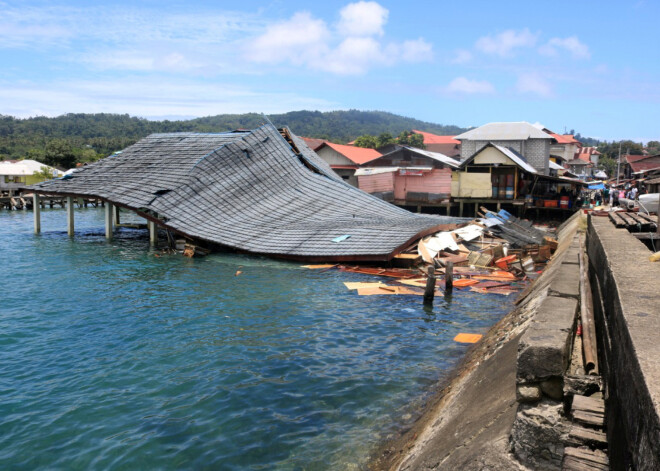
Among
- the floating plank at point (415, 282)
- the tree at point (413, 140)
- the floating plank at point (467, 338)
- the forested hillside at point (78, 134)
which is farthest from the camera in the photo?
the tree at point (413, 140)

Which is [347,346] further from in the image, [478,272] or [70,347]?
[478,272]

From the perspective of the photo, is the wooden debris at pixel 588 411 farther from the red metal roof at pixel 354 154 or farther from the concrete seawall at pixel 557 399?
the red metal roof at pixel 354 154

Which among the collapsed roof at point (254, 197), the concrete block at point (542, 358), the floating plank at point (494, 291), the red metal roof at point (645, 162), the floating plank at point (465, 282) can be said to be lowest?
the floating plank at point (494, 291)

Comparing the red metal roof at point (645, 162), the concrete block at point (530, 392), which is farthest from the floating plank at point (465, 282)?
the red metal roof at point (645, 162)

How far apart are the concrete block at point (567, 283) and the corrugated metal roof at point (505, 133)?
136ft

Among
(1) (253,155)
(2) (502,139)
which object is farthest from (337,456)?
(2) (502,139)

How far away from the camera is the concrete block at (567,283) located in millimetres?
7838

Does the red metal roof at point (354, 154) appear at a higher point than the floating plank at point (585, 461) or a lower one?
higher

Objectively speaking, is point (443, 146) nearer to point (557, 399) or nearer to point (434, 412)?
point (434, 412)

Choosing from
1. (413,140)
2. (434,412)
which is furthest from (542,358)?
(413,140)

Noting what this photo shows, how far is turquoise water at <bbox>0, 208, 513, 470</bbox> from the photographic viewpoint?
8.20 metres

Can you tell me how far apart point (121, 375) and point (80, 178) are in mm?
26175

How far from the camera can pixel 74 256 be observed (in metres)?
25.5

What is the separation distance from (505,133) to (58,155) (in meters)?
60.7
